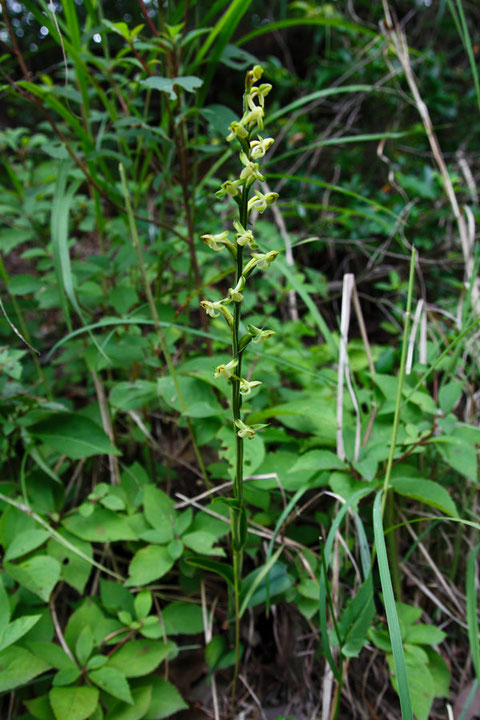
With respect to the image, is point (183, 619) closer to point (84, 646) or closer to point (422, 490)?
point (84, 646)

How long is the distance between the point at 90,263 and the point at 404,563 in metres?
1.07

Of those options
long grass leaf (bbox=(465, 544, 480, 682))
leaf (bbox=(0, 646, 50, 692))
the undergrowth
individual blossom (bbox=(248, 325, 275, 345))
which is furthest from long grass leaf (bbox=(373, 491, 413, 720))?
leaf (bbox=(0, 646, 50, 692))

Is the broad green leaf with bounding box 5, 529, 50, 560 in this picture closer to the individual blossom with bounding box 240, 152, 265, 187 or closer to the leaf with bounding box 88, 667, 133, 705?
the leaf with bounding box 88, 667, 133, 705

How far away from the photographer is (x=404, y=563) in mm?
1035

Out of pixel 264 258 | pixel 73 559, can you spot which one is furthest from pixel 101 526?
pixel 264 258

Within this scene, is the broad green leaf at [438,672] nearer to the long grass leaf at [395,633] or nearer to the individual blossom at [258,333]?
the long grass leaf at [395,633]

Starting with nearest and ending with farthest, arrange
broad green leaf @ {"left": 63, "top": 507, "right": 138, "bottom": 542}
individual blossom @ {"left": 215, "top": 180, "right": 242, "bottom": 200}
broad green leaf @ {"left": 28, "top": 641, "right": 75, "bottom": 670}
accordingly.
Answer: individual blossom @ {"left": 215, "top": 180, "right": 242, "bottom": 200}, broad green leaf @ {"left": 28, "top": 641, "right": 75, "bottom": 670}, broad green leaf @ {"left": 63, "top": 507, "right": 138, "bottom": 542}

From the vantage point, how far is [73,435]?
3.21 feet

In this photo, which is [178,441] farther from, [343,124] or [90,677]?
[343,124]

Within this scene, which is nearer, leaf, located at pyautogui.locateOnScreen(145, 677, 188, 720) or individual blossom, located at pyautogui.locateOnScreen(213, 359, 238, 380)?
individual blossom, located at pyautogui.locateOnScreen(213, 359, 238, 380)

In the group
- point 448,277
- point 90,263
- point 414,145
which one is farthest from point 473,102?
point 90,263

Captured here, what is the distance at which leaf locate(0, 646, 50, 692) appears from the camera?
70 cm

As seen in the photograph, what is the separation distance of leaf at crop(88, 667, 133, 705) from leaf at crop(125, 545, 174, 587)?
133mm

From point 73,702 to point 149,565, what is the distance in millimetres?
225
